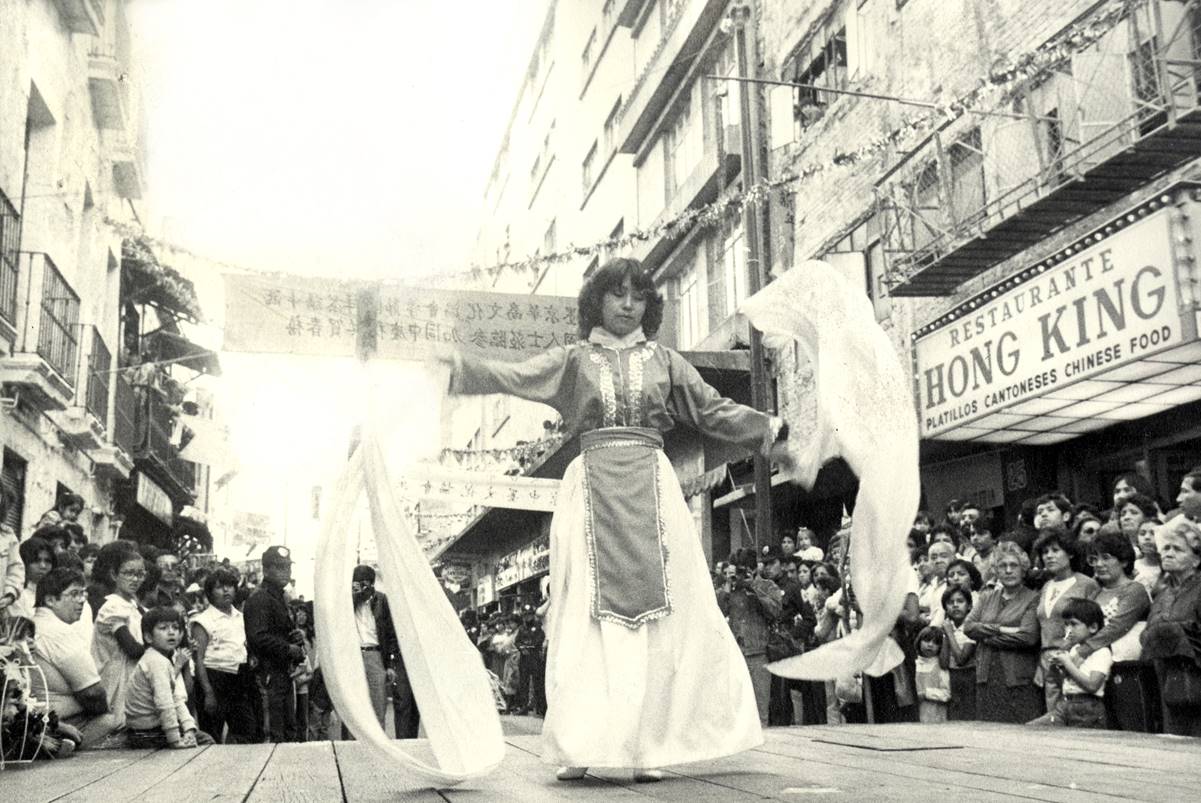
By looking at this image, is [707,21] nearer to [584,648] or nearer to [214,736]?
[214,736]

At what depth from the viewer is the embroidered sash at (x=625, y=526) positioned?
4.00 m

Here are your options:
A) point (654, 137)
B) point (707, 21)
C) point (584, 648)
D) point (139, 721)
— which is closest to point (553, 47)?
point (654, 137)

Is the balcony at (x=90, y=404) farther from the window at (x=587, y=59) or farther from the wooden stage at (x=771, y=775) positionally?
the window at (x=587, y=59)

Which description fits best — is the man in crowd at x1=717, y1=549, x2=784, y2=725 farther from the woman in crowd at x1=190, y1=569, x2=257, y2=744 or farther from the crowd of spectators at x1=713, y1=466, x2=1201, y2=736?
the woman in crowd at x1=190, y1=569, x2=257, y2=744

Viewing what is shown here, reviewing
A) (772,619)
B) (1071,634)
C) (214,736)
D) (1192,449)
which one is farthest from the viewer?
(1192,449)

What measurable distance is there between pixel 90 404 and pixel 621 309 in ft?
38.9

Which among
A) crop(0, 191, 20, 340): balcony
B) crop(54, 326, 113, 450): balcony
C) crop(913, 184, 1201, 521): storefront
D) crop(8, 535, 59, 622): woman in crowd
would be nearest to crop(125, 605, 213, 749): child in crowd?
crop(8, 535, 59, 622): woman in crowd

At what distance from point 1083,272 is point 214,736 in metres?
6.79

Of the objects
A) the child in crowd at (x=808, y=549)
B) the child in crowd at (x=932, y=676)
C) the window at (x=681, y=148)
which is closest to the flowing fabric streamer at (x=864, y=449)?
the child in crowd at (x=932, y=676)

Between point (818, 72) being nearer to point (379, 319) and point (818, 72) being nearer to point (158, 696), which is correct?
point (158, 696)

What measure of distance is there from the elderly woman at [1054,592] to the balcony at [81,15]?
10132 mm

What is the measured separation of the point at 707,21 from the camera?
18.8 m

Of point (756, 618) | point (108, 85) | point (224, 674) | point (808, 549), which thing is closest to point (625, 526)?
point (224, 674)

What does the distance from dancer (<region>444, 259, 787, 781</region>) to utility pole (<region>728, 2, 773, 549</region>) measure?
25.8ft
